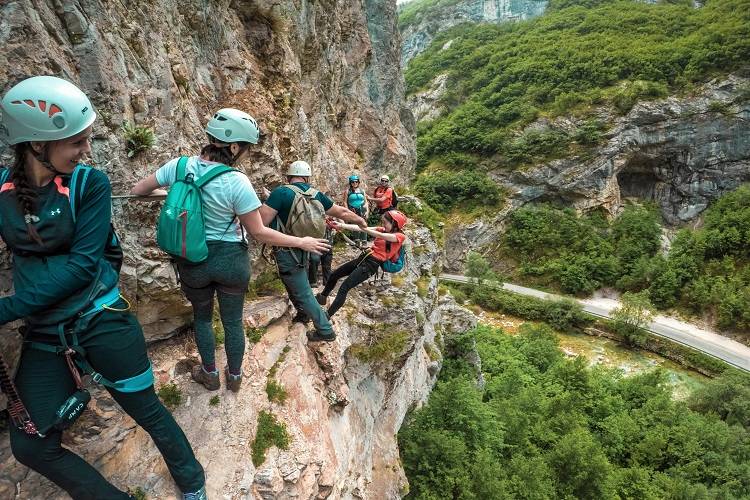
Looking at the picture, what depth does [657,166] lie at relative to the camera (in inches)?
1638

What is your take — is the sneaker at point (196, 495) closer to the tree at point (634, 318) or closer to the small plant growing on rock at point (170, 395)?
the small plant growing on rock at point (170, 395)

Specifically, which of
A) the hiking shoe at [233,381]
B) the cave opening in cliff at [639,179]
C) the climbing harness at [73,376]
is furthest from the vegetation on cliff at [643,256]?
the climbing harness at [73,376]

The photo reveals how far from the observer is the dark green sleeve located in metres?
2.23

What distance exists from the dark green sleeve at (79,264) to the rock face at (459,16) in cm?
9568

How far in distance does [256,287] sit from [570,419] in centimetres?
1595

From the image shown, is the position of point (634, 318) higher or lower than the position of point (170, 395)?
lower

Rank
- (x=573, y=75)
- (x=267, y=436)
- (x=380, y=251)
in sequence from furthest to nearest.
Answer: (x=573, y=75) < (x=380, y=251) < (x=267, y=436)

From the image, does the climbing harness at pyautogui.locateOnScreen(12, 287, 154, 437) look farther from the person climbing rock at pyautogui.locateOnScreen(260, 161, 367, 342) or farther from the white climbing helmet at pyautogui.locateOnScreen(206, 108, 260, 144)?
the person climbing rock at pyautogui.locateOnScreen(260, 161, 367, 342)

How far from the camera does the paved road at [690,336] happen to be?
1027 inches

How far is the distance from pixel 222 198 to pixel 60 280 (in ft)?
A: 4.13

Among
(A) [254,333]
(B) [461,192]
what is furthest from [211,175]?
(B) [461,192]

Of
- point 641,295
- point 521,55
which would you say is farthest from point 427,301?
point 521,55

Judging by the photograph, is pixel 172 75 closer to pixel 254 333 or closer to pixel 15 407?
pixel 254 333

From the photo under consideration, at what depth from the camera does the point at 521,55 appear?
193 feet
